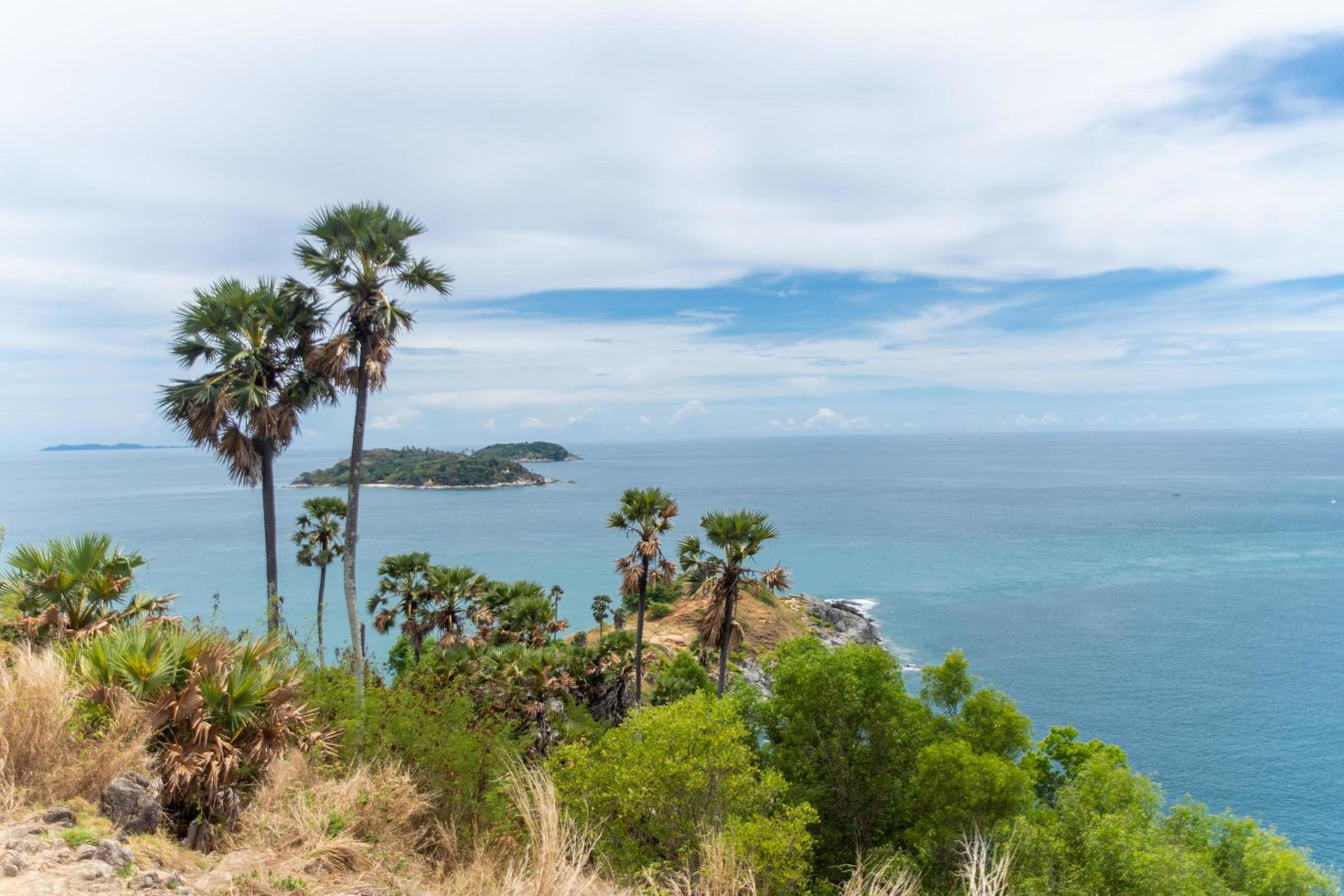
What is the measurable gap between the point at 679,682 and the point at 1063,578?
62.3 meters

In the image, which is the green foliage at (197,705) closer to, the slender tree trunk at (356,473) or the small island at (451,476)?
the slender tree trunk at (356,473)

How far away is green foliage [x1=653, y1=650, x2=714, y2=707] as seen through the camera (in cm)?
2539

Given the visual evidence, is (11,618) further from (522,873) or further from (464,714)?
(522,873)

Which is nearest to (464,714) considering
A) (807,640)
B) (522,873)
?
(522,873)

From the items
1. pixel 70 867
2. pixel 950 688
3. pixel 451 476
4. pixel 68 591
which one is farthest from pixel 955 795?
pixel 451 476

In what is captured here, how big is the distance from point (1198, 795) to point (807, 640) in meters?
26.1

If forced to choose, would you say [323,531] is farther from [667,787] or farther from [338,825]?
[338,825]

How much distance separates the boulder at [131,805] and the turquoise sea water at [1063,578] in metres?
5.15

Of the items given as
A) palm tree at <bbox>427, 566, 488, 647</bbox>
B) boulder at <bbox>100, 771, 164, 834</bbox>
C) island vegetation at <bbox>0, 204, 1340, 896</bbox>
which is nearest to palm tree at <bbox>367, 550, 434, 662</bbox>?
palm tree at <bbox>427, 566, 488, 647</bbox>

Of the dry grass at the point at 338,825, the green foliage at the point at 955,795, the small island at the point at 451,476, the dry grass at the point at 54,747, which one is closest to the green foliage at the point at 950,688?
the green foliage at the point at 955,795

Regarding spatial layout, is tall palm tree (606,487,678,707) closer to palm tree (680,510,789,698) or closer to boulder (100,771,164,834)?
palm tree (680,510,789,698)

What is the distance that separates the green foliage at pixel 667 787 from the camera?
9898mm

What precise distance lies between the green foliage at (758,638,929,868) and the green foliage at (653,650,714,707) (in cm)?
702

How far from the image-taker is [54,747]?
692 cm
